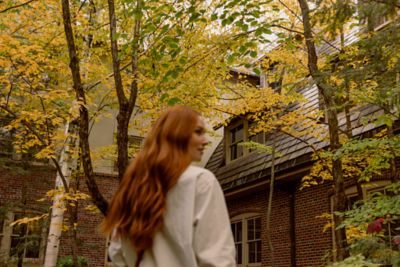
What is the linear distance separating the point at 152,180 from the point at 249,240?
1276 centimetres

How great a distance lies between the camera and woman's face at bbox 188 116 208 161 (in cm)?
199

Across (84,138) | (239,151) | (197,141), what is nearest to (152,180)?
(197,141)

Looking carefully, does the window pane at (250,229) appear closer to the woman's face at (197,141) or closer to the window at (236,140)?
the window at (236,140)

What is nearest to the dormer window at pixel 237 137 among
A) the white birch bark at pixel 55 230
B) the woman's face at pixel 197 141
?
the white birch bark at pixel 55 230

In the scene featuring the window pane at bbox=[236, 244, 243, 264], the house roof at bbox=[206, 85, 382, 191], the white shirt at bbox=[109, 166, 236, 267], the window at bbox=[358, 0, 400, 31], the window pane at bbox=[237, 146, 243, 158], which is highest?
the window pane at bbox=[237, 146, 243, 158]

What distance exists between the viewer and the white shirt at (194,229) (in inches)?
69.7

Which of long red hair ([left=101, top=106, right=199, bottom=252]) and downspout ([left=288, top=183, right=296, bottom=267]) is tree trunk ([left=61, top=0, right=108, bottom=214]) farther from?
downspout ([left=288, top=183, right=296, bottom=267])

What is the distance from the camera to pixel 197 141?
6.59 feet

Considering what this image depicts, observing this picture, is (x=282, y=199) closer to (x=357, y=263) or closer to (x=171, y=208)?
(x=357, y=263)

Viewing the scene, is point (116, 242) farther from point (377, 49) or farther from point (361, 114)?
point (361, 114)

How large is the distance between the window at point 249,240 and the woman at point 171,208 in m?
12.2

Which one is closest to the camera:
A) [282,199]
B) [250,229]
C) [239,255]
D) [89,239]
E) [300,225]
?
[300,225]

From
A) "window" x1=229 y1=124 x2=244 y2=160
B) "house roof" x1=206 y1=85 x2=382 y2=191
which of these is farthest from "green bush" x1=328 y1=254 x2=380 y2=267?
"window" x1=229 y1=124 x2=244 y2=160

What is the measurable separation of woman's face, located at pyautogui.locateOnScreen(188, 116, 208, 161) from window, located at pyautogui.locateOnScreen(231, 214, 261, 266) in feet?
39.9
